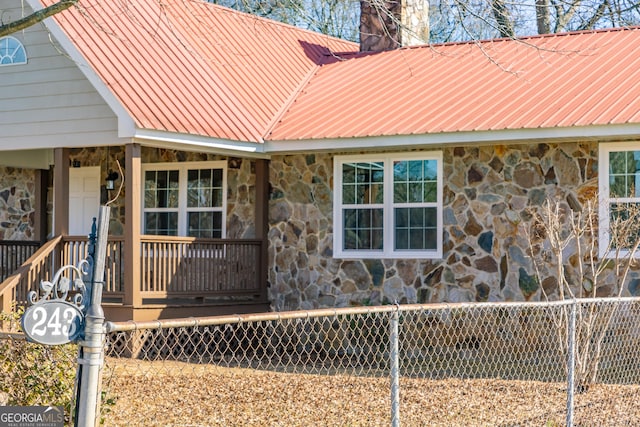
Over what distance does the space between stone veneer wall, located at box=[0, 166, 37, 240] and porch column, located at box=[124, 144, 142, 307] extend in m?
4.71

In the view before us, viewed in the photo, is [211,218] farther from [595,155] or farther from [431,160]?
[595,155]

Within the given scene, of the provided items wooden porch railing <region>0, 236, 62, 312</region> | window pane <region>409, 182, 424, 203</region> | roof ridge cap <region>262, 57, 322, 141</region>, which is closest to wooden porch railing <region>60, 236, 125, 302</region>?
wooden porch railing <region>0, 236, 62, 312</region>

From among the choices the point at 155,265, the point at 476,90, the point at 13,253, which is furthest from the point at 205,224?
the point at 476,90

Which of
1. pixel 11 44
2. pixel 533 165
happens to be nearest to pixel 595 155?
pixel 533 165

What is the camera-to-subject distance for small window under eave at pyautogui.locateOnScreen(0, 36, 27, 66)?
48.6 feet

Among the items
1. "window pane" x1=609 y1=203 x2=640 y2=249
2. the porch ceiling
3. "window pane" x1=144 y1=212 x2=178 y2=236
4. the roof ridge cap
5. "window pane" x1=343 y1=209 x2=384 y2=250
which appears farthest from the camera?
Answer: the porch ceiling

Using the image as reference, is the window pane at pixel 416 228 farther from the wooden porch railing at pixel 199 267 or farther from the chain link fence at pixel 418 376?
the wooden porch railing at pixel 199 267

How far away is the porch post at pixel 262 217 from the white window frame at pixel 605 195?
5.10 metres

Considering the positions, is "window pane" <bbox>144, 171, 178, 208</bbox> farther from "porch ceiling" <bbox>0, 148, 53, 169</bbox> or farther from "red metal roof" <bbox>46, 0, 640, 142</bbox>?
"porch ceiling" <bbox>0, 148, 53, 169</bbox>

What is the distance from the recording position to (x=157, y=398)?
→ 10117mm

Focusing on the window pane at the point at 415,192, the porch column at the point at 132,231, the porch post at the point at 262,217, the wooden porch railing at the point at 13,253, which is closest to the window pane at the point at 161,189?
the porch post at the point at 262,217

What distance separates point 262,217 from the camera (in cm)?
1568

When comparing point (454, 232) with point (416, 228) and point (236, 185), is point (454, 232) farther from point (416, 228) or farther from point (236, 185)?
point (236, 185)

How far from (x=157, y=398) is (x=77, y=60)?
5514 millimetres
